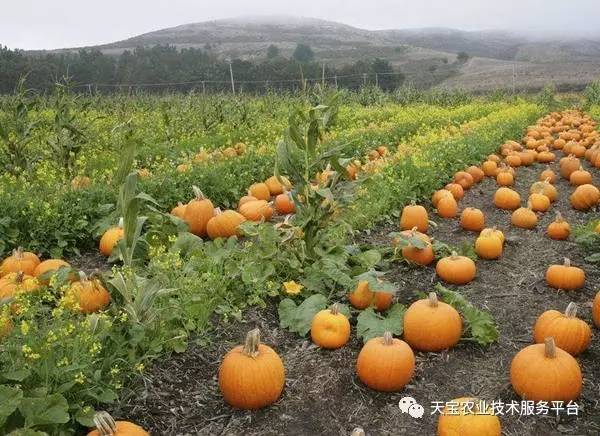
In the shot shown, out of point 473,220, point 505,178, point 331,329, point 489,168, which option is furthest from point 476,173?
point 331,329

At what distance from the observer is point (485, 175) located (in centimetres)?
1054

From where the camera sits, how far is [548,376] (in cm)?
331

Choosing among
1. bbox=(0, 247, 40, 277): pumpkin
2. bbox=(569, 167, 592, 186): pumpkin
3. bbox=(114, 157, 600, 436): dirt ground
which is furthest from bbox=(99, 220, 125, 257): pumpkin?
bbox=(569, 167, 592, 186): pumpkin

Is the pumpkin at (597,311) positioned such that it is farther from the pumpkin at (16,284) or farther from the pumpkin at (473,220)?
the pumpkin at (16,284)

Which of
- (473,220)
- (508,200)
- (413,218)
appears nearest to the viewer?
(413,218)

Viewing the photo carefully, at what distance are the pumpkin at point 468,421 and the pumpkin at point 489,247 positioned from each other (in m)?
3.08

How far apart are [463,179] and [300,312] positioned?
5.79 meters

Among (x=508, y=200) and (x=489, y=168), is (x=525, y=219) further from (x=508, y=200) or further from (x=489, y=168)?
(x=489, y=168)

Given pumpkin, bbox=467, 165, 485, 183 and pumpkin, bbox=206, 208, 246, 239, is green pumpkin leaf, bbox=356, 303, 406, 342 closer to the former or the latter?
pumpkin, bbox=206, 208, 246, 239

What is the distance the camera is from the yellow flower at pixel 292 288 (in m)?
4.39

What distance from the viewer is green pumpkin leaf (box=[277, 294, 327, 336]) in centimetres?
412

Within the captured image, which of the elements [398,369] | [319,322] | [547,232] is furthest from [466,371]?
[547,232]

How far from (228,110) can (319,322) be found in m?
13.8

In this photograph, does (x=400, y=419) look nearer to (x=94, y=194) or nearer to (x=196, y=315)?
(x=196, y=315)
